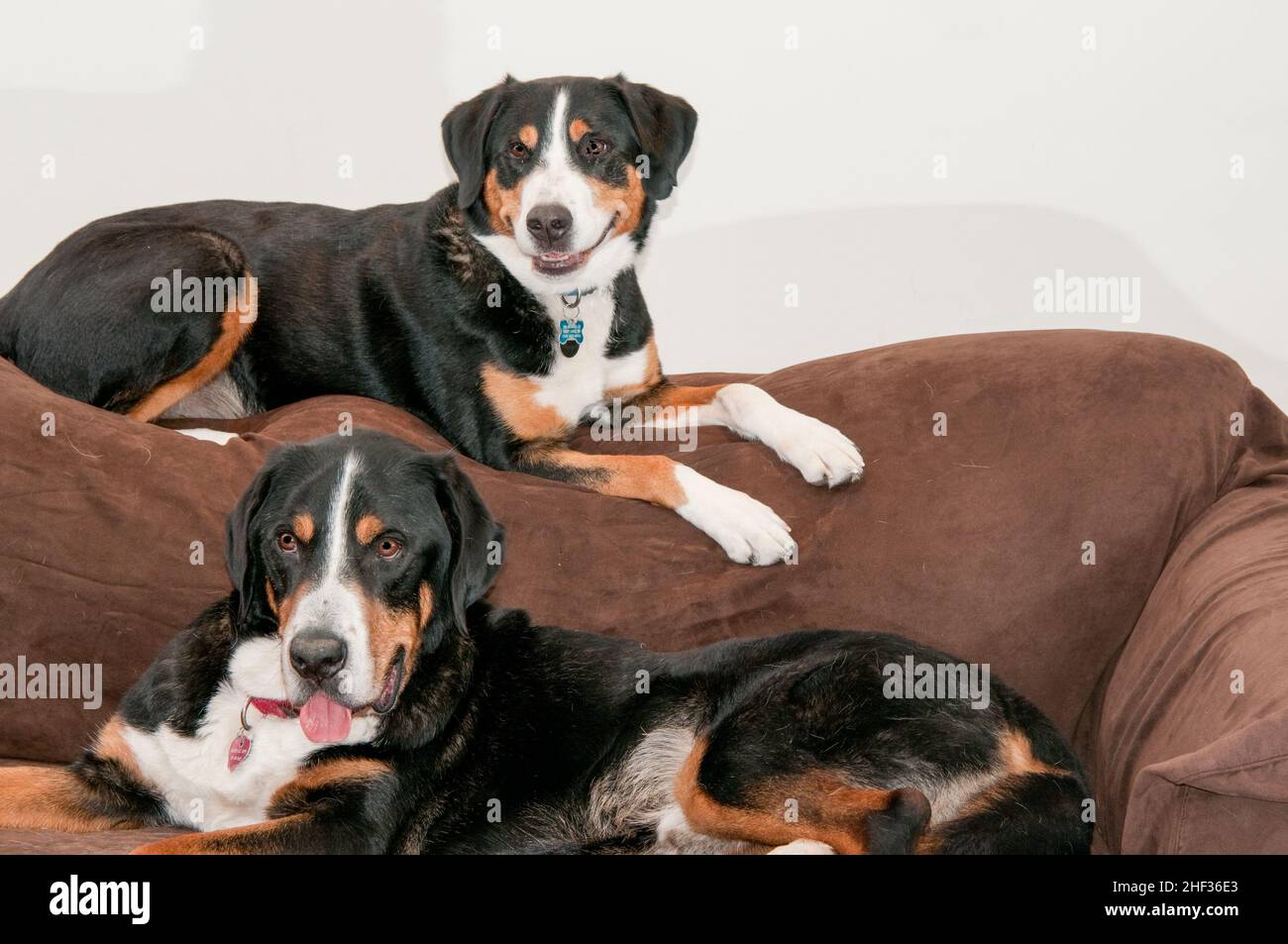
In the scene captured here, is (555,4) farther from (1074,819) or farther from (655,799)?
(1074,819)

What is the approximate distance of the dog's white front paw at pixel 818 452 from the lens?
3.51 meters

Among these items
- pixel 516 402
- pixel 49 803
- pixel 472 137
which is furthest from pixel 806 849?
pixel 472 137

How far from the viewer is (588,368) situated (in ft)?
13.5

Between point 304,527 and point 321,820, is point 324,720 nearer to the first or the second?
point 321,820

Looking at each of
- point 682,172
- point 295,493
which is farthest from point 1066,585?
point 682,172

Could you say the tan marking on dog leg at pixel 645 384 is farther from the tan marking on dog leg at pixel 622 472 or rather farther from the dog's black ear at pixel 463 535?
the dog's black ear at pixel 463 535

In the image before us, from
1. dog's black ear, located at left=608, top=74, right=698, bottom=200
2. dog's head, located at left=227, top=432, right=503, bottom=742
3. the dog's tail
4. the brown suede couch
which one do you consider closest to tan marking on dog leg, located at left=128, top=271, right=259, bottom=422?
the brown suede couch

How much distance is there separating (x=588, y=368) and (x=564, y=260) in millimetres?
387

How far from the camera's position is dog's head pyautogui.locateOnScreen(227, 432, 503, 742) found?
8.16 ft

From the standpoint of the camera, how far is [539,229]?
3740 mm

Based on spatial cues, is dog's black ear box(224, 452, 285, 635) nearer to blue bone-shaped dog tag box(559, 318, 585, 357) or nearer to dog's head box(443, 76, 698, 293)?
dog's head box(443, 76, 698, 293)

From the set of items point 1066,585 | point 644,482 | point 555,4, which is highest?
point 555,4

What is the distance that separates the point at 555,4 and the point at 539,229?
1415 mm

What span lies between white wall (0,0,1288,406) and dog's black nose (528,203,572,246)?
100 cm
